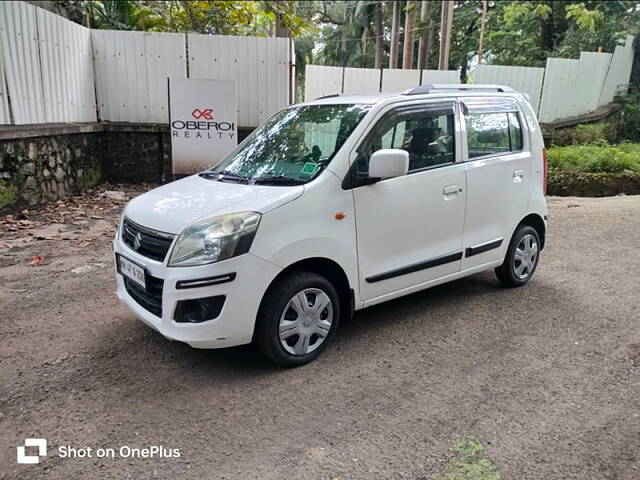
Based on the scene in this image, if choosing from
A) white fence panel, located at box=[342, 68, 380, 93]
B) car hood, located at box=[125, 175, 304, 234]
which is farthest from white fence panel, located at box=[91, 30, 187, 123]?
car hood, located at box=[125, 175, 304, 234]

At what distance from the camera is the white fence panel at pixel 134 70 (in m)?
9.61

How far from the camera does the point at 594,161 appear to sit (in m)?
10.3

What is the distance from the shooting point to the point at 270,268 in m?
3.21

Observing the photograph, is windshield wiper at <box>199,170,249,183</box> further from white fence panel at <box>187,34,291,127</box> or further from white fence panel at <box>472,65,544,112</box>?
white fence panel at <box>472,65,544,112</box>

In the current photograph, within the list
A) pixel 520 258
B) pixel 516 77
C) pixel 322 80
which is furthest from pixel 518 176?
pixel 516 77

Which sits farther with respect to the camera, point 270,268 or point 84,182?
point 84,182

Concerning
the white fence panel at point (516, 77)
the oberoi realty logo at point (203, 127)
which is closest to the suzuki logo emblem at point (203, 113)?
the oberoi realty logo at point (203, 127)

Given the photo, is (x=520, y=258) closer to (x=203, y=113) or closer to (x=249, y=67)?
(x=203, y=113)

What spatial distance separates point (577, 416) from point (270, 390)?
6.09 ft

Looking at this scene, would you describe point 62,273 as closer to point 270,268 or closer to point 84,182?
point 270,268

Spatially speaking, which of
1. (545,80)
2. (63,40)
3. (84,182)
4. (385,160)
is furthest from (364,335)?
(545,80)

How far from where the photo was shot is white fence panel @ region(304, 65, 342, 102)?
12.7 m

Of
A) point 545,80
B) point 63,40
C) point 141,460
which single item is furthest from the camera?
point 545,80

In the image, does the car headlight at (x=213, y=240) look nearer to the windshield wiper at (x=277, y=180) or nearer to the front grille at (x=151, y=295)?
the front grille at (x=151, y=295)
